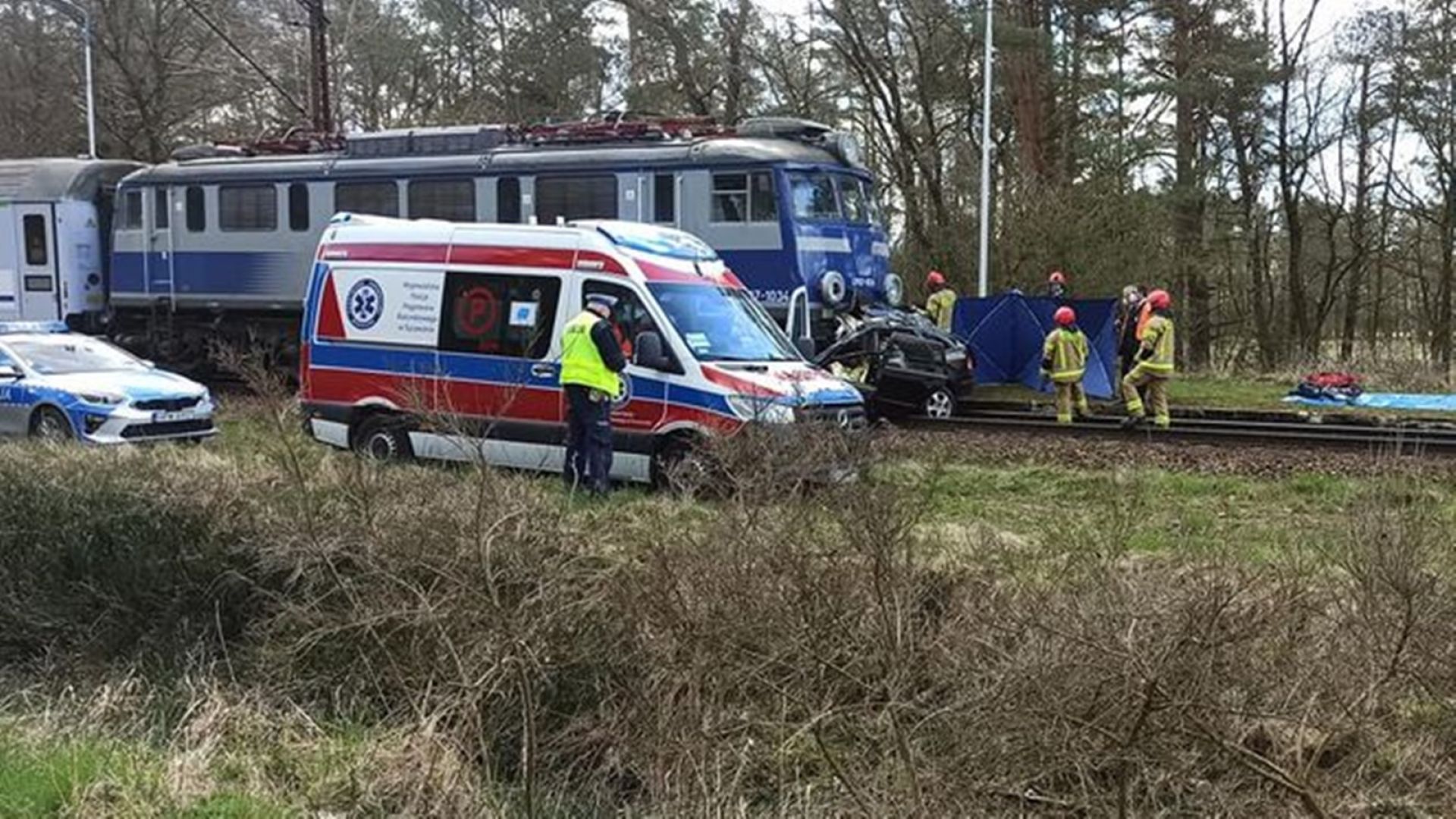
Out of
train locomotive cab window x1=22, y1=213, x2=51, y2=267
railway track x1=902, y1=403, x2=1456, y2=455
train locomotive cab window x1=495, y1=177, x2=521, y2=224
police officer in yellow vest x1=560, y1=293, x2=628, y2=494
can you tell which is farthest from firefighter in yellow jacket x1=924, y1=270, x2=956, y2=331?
train locomotive cab window x1=22, y1=213, x2=51, y2=267

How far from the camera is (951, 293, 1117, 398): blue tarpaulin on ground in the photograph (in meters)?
17.0

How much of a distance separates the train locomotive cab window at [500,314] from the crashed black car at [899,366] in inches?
197

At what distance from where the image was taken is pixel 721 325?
424 inches

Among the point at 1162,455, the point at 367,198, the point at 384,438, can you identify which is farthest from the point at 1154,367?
the point at 367,198

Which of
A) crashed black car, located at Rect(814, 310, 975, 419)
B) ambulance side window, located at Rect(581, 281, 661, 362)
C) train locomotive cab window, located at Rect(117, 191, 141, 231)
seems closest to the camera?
ambulance side window, located at Rect(581, 281, 661, 362)

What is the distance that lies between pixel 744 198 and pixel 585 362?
258 inches

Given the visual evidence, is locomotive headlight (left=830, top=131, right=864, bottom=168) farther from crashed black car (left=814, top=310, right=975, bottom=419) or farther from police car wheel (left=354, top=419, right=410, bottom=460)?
police car wheel (left=354, top=419, right=410, bottom=460)

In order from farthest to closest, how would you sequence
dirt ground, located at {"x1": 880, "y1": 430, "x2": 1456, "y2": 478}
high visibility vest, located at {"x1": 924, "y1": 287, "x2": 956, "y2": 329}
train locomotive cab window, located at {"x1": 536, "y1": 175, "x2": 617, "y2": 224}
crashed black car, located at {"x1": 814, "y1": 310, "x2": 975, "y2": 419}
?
high visibility vest, located at {"x1": 924, "y1": 287, "x2": 956, "y2": 329}
train locomotive cab window, located at {"x1": 536, "y1": 175, "x2": 617, "y2": 224}
crashed black car, located at {"x1": 814, "y1": 310, "x2": 975, "y2": 419}
dirt ground, located at {"x1": 880, "y1": 430, "x2": 1456, "y2": 478}

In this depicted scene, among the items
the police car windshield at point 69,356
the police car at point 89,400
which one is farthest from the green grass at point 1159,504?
the police car windshield at point 69,356

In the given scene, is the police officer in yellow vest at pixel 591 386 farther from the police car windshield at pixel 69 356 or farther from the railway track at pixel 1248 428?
the police car windshield at pixel 69 356

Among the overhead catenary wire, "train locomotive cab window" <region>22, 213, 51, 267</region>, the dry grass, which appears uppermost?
the overhead catenary wire

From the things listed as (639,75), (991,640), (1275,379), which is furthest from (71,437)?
(639,75)

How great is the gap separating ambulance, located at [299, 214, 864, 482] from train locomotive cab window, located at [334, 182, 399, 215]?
5.57m

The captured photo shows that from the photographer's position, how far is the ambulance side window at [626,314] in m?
10.4
